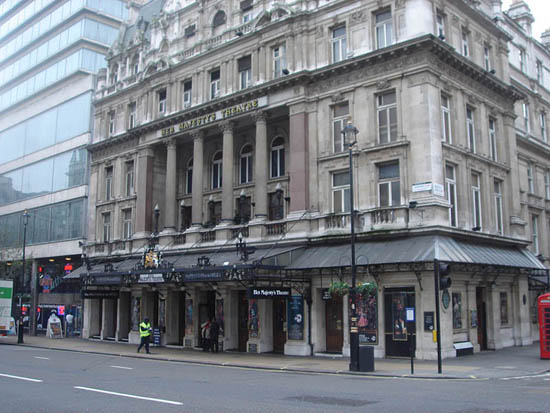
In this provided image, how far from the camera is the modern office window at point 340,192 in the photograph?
95.8ft

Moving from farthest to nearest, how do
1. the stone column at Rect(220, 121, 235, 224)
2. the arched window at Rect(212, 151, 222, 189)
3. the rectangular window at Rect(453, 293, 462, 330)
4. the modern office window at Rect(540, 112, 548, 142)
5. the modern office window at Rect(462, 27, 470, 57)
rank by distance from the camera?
the modern office window at Rect(540, 112, 548, 142) → the arched window at Rect(212, 151, 222, 189) → the stone column at Rect(220, 121, 235, 224) → the modern office window at Rect(462, 27, 470, 57) → the rectangular window at Rect(453, 293, 462, 330)

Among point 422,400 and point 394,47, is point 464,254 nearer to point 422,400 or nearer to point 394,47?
point 394,47

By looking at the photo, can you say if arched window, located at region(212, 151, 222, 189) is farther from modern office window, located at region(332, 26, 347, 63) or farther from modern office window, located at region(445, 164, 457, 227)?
modern office window, located at region(445, 164, 457, 227)

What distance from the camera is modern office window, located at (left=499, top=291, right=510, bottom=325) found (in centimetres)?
3098

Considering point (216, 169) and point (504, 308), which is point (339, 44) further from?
point (504, 308)

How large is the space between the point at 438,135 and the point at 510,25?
18.8 metres

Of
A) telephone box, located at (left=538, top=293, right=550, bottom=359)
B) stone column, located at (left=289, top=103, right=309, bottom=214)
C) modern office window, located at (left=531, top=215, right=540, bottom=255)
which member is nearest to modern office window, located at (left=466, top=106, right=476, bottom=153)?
stone column, located at (left=289, top=103, right=309, bottom=214)

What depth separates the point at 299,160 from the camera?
99.9ft

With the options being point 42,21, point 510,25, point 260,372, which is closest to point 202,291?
point 260,372

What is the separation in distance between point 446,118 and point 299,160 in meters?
7.52

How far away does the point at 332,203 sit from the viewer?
29.7m

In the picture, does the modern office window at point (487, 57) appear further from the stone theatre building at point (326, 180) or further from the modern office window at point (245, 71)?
the modern office window at point (245, 71)

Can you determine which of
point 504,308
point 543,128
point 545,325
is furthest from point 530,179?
point 545,325

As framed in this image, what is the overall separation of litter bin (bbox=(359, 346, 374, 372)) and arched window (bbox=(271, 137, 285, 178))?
608 inches
